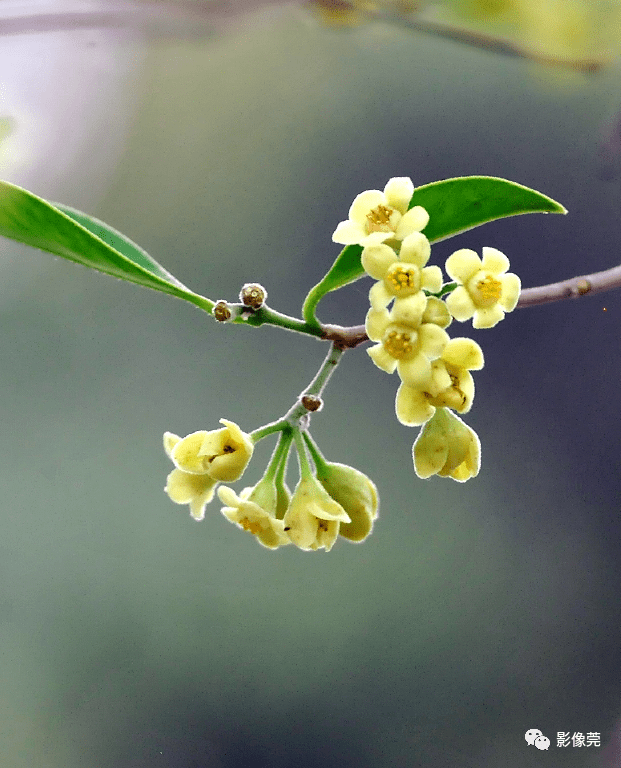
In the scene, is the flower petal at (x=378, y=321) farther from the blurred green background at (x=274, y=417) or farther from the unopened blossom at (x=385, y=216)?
the blurred green background at (x=274, y=417)

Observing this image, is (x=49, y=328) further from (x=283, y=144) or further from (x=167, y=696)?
(x=167, y=696)

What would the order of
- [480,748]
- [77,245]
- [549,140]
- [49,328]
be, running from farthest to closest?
[49,328] < [549,140] < [480,748] < [77,245]

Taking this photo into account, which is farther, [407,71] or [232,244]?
[232,244]

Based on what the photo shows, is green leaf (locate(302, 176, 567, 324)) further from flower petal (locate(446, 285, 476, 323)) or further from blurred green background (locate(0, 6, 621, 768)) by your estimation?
blurred green background (locate(0, 6, 621, 768))

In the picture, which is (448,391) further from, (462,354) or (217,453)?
(217,453)

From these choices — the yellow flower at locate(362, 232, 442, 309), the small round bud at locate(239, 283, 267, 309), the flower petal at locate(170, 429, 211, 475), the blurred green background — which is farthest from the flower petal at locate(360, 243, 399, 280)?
the blurred green background

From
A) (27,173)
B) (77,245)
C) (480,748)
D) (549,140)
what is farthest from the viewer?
(27,173)

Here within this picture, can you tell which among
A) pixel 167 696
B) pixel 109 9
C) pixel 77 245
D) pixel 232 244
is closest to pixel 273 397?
Answer: pixel 232 244

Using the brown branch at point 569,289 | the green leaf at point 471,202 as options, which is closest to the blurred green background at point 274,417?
the brown branch at point 569,289
